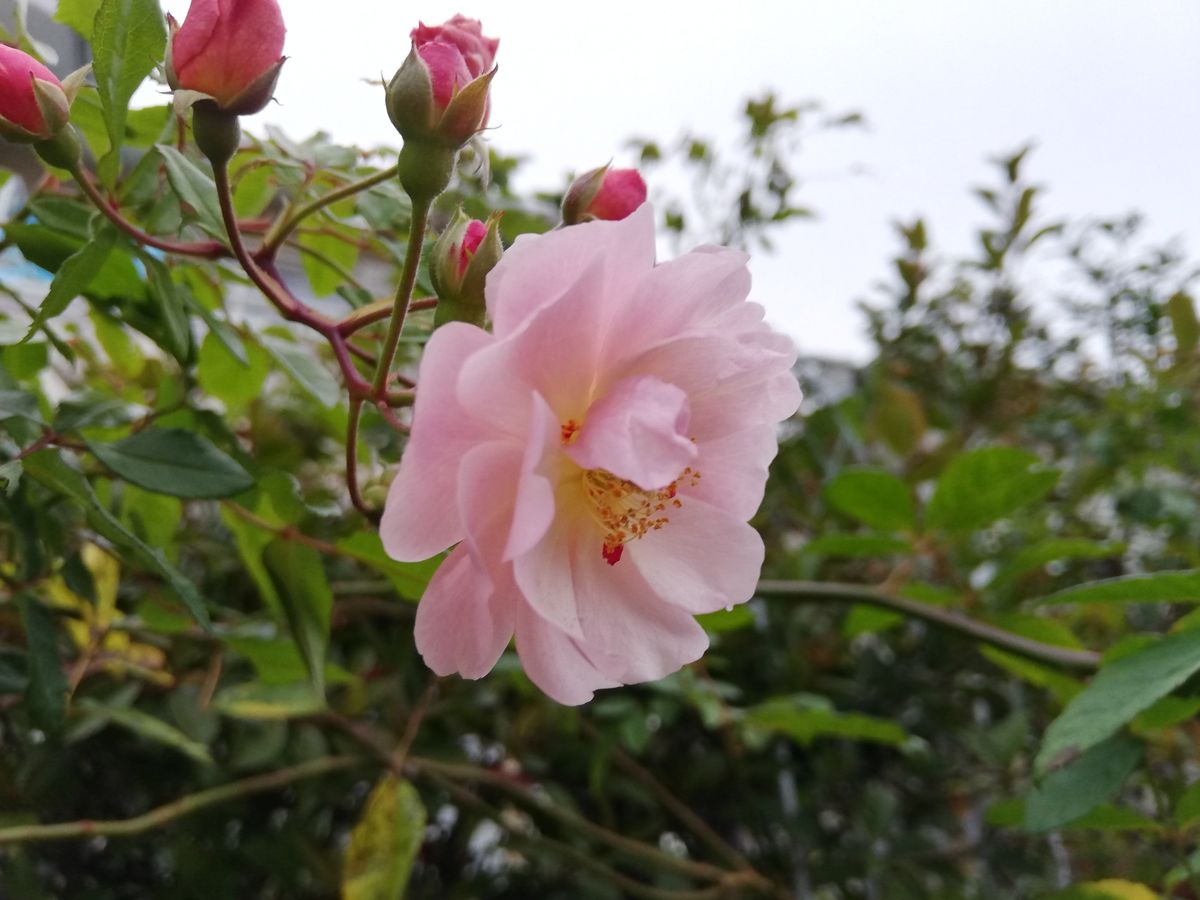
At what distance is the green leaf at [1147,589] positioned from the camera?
42cm

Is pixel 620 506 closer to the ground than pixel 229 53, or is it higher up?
closer to the ground

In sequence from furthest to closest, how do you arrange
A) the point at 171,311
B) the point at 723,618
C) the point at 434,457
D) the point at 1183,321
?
the point at 1183,321 < the point at 723,618 < the point at 171,311 < the point at 434,457

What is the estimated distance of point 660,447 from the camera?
0.30 meters

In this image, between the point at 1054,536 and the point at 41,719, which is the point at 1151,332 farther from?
the point at 41,719

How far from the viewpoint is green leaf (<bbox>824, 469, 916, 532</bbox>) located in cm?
71

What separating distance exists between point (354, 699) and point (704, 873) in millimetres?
364

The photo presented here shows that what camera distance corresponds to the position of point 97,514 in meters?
0.36

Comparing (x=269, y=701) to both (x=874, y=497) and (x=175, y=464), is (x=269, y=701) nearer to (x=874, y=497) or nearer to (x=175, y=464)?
(x=175, y=464)

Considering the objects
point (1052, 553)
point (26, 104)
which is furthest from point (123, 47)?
point (1052, 553)

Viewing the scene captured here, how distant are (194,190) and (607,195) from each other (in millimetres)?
171

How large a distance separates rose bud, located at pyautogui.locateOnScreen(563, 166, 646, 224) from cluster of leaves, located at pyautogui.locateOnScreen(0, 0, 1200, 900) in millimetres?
92

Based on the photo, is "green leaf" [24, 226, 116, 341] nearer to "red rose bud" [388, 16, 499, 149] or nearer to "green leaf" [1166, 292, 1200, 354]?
"red rose bud" [388, 16, 499, 149]

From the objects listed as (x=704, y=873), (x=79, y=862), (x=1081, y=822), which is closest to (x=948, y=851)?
(x=704, y=873)

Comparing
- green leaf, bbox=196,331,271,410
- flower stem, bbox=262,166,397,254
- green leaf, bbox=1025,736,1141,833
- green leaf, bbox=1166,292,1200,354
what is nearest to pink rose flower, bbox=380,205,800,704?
flower stem, bbox=262,166,397,254
